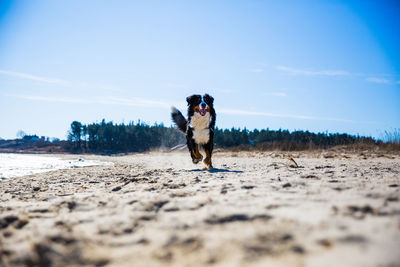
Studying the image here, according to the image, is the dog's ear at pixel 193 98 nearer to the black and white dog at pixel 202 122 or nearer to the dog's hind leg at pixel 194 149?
the black and white dog at pixel 202 122

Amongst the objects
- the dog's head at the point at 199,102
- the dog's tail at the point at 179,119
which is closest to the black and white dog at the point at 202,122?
the dog's head at the point at 199,102

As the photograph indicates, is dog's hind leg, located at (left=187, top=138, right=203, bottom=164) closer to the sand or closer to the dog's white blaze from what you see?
the dog's white blaze

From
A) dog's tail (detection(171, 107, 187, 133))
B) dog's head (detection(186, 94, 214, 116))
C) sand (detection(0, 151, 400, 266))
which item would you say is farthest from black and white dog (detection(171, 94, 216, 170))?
sand (detection(0, 151, 400, 266))

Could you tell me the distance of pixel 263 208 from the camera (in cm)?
210

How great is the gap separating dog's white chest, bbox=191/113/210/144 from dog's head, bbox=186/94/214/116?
0.15 meters

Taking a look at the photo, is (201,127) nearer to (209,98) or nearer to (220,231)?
(209,98)

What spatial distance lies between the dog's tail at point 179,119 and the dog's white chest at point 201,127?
842 millimetres

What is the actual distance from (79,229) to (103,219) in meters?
0.22

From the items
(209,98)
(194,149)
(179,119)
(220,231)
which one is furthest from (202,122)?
(220,231)

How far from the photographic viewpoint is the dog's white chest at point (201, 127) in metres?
6.29

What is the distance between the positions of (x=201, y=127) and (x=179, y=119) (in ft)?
3.71

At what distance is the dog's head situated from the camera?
629 cm

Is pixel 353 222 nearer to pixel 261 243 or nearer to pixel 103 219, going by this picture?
pixel 261 243

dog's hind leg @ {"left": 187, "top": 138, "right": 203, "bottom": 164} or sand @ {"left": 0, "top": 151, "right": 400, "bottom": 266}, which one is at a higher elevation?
dog's hind leg @ {"left": 187, "top": 138, "right": 203, "bottom": 164}
